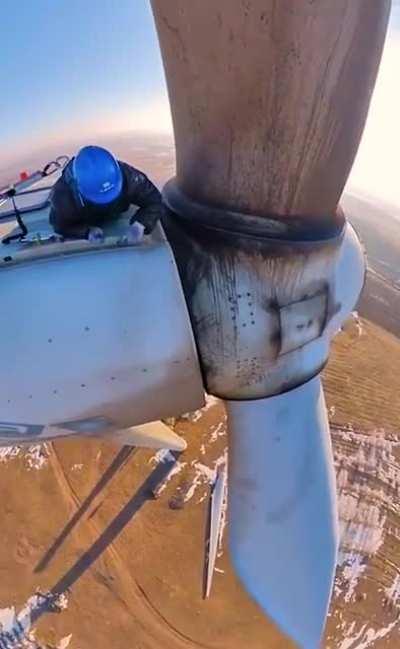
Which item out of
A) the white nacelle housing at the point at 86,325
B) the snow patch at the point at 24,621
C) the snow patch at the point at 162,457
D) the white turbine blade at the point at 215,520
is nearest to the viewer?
the white nacelle housing at the point at 86,325

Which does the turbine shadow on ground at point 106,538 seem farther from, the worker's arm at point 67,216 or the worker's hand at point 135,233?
the worker's hand at point 135,233

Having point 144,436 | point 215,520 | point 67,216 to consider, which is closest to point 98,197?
point 67,216

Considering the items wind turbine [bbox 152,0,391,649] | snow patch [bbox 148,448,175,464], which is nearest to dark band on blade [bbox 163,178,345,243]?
wind turbine [bbox 152,0,391,649]

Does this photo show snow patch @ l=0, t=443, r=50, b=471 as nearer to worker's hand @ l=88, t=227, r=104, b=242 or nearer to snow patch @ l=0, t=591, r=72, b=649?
snow patch @ l=0, t=591, r=72, b=649

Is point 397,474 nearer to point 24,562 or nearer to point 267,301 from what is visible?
point 24,562

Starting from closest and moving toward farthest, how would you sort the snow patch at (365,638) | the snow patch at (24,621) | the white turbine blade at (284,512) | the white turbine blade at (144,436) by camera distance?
the white turbine blade at (284,512)
the white turbine blade at (144,436)
the snow patch at (24,621)
the snow patch at (365,638)

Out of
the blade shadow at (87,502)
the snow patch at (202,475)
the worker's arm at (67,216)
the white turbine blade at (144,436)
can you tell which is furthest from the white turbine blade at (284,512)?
the snow patch at (202,475)

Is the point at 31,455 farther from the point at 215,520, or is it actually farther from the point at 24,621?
the point at 215,520
